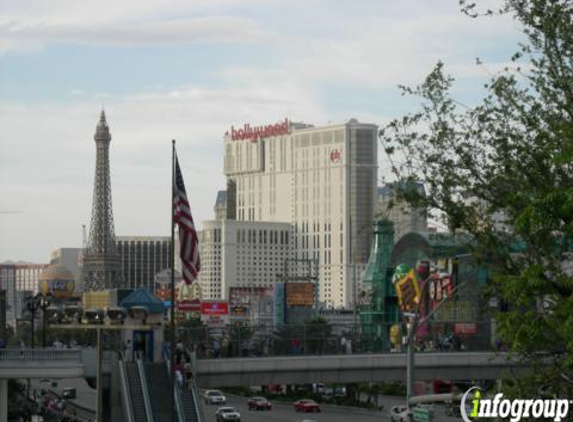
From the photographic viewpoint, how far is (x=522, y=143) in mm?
33812

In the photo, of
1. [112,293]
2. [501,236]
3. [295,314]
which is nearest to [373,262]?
[295,314]

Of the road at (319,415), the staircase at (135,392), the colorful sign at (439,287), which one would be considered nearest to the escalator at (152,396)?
the staircase at (135,392)

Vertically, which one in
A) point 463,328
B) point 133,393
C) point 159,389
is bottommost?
point 133,393

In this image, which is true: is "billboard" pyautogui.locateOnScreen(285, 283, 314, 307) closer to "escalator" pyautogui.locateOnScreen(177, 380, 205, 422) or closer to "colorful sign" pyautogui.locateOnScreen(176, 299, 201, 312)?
"colorful sign" pyautogui.locateOnScreen(176, 299, 201, 312)

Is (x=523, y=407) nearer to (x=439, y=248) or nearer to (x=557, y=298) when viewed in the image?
(x=557, y=298)

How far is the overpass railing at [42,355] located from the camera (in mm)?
62906

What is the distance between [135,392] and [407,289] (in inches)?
2999

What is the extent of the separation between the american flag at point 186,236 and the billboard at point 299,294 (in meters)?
136

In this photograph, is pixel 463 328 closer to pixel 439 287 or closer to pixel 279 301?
pixel 439 287

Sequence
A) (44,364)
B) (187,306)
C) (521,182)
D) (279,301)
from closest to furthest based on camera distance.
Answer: (521,182), (44,364), (187,306), (279,301)

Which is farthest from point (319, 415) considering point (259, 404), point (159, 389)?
point (159, 389)

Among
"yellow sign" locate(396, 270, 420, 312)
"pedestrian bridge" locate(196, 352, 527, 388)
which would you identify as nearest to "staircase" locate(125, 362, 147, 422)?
"pedestrian bridge" locate(196, 352, 527, 388)

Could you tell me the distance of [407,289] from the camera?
136 m

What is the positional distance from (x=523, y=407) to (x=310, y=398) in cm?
9251
